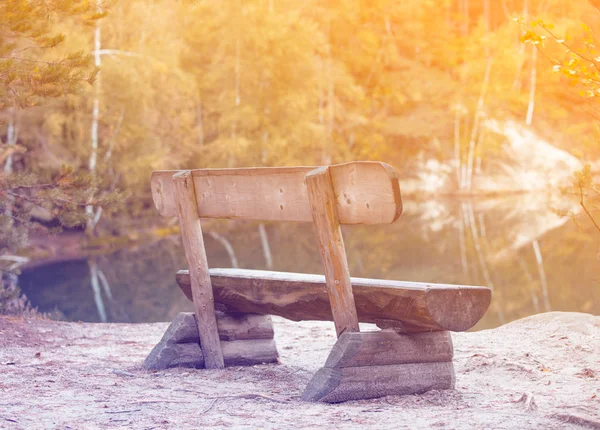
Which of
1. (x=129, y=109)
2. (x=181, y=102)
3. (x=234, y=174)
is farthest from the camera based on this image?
(x=181, y=102)

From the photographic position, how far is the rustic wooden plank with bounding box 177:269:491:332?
383 centimetres

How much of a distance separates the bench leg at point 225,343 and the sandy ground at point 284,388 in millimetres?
122

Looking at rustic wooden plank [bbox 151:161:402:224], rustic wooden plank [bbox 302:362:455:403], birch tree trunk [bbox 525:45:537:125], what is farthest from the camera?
birch tree trunk [bbox 525:45:537:125]

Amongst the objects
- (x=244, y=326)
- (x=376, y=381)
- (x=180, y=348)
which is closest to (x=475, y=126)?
(x=244, y=326)

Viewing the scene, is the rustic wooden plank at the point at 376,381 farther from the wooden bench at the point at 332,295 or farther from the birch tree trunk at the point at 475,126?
the birch tree trunk at the point at 475,126

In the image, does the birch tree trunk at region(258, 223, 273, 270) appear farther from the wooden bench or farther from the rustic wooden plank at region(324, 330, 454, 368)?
the rustic wooden plank at region(324, 330, 454, 368)

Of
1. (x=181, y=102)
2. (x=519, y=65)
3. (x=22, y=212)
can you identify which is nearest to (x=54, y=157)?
(x=181, y=102)

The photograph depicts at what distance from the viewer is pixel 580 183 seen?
6.02 m

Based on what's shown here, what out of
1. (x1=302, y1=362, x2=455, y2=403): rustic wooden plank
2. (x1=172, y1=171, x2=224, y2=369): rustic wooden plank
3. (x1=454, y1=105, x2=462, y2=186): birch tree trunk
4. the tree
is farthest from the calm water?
(x1=454, y1=105, x2=462, y2=186): birch tree trunk

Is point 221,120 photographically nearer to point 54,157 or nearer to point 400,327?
point 54,157

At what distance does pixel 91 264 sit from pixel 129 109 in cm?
651

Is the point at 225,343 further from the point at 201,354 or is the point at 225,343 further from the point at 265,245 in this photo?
the point at 265,245

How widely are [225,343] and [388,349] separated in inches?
57.4

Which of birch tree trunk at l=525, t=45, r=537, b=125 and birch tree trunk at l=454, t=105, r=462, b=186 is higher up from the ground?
birch tree trunk at l=525, t=45, r=537, b=125
